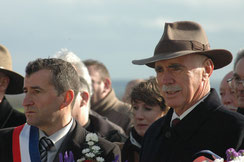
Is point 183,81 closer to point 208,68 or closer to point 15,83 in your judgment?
point 208,68

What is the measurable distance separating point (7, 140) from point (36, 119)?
0.40 m

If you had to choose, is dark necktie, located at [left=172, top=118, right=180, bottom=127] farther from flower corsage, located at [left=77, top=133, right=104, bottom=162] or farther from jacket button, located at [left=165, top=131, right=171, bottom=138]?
flower corsage, located at [left=77, top=133, right=104, bottom=162]

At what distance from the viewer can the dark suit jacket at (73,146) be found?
4703 millimetres

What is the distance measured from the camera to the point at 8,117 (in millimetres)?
5949

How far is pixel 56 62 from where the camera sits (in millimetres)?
→ 5191

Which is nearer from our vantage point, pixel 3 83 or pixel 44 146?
pixel 44 146

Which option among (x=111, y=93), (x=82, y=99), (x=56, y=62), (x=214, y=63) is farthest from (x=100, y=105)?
(x=214, y=63)

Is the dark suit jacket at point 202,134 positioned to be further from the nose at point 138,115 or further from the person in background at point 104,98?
the person in background at point 104,98

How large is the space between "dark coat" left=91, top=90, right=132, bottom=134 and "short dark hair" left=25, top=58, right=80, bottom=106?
2706mm

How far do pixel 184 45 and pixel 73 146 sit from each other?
147 cm

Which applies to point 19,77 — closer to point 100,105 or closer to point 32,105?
point 32,105

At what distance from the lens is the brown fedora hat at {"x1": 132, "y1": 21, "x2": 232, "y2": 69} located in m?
4.23

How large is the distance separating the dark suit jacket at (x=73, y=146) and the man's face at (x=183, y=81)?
862 millimetres

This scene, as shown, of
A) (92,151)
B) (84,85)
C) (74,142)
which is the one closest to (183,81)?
(92,151)
